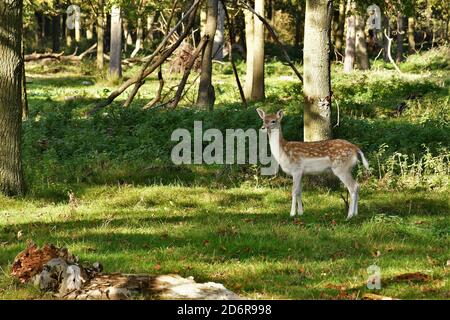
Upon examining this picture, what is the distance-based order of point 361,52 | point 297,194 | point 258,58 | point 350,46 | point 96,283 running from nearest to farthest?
point 96,283
point 297,194
point 258,58
point 350,46
point 361,52

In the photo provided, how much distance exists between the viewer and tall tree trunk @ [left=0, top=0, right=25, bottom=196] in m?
13.1

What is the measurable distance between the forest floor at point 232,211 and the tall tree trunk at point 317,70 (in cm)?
109

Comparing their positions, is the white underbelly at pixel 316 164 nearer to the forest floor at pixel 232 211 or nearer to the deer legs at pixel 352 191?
the deer legs at pixel 352 191

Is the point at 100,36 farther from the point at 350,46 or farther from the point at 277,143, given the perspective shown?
the point at 277,143

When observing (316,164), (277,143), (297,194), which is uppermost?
(277,143)

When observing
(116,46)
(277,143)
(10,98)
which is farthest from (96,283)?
(116,46)

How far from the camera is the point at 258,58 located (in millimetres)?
25906

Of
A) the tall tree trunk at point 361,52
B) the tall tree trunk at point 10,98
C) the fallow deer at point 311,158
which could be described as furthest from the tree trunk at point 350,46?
the fallow deer at point 311,158

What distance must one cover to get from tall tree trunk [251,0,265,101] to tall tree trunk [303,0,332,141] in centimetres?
1160

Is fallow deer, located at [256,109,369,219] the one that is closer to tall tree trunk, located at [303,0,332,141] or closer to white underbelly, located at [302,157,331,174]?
white underbelly, located at [302,157,331,174]

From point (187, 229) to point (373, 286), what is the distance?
11.7ft

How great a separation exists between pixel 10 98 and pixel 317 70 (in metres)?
5.20

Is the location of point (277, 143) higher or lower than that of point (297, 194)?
higher

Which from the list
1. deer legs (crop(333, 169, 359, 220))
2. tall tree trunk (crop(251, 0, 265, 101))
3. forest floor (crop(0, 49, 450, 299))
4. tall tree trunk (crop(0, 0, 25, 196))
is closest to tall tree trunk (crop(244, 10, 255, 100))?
tall tree trunk (crop(251, 0, 265, 101))
